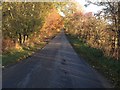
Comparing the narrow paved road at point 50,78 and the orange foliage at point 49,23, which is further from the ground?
the orange foliage at point 49,23

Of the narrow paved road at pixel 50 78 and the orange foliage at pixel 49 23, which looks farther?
the orange foliage at pixel 49 23

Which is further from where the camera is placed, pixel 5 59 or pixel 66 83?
pixel 5 59

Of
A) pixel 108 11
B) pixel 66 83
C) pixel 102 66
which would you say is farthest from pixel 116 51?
pixel 66 83

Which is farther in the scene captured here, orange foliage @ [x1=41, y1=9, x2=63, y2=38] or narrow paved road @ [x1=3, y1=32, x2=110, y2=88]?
orange foliage @ [x1=41, y1=9, x2=63, y2=38]

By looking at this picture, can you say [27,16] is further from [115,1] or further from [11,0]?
[115,1]

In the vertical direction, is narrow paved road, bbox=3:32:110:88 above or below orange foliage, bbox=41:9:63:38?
below

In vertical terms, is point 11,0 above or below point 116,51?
above

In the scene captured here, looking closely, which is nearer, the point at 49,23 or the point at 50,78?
the point at 50,78

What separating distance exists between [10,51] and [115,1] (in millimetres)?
11479

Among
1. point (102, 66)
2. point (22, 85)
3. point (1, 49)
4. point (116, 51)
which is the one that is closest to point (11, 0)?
point (1, 49)

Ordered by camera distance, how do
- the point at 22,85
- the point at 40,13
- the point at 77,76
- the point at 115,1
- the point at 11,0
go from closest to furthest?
1. the point at 22,85
2. the point at 77,76
3. the point at 115,1
4. the point at 11,0
5. the point at 40,13

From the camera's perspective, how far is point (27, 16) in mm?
39812

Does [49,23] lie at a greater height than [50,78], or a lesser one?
greater

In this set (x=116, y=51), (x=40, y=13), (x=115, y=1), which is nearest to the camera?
(x=115, y=1)
